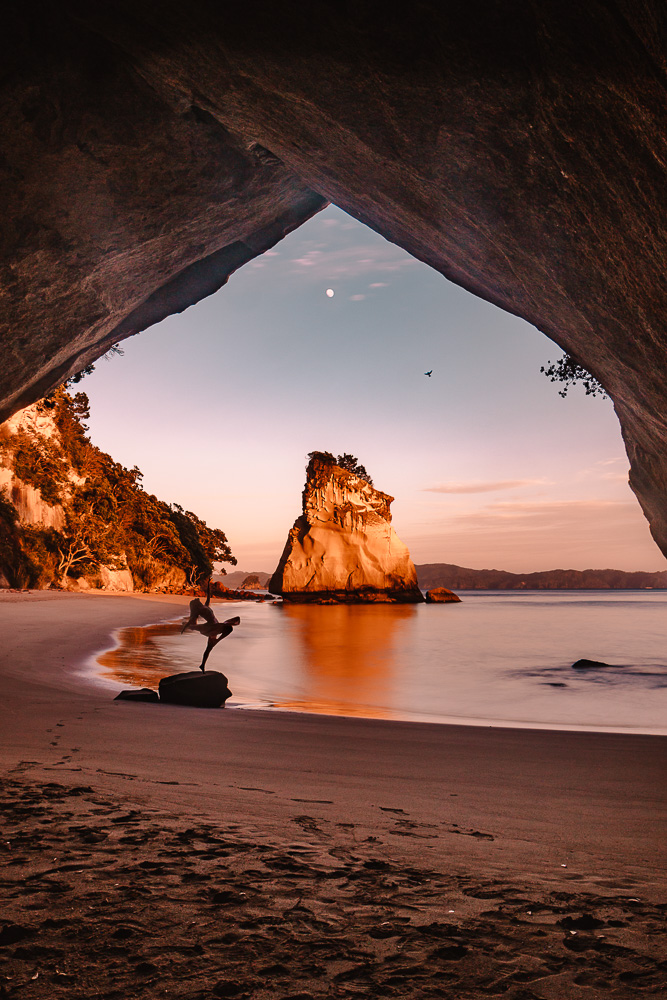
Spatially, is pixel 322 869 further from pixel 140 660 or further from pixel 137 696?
pixel 140 660

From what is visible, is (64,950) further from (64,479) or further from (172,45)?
(64,479)

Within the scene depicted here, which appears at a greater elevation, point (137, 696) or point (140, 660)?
point (137, 696)

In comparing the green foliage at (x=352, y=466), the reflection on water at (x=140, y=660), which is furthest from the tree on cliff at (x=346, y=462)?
the reflection on water at (x=140, y=660)

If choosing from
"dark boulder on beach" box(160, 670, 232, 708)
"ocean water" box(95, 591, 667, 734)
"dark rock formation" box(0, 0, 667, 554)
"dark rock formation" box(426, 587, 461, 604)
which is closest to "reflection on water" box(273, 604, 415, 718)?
"ocean water" box(95, 591, 667, 734)

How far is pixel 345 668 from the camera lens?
15.9 m

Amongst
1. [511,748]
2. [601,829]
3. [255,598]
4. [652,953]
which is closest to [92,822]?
[652,953]

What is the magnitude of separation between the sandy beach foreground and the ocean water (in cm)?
430

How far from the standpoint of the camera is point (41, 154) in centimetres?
512

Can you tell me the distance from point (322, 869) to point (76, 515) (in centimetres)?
3544

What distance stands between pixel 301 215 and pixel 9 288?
4.15 meters

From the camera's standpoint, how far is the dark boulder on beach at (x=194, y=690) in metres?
7.23

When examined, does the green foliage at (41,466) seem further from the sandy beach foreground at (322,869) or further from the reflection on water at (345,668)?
the sandy beach foreground at (322,869)

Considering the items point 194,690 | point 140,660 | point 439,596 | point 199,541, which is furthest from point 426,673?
point 439,596

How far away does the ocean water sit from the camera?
9781mm
